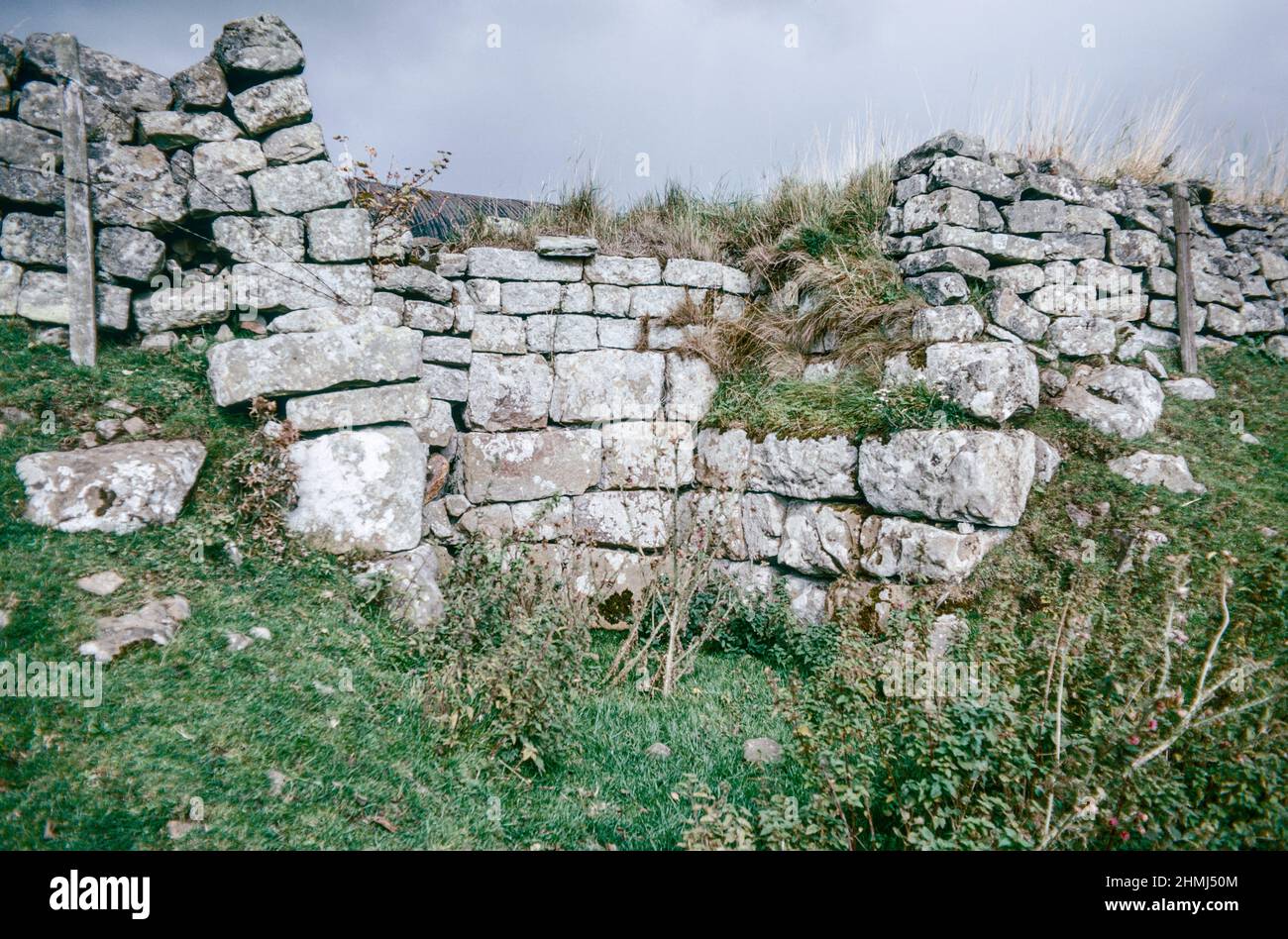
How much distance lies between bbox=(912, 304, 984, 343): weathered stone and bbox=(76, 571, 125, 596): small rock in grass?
17.7 feet

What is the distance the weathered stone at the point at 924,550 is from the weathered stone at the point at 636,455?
186 centimetres

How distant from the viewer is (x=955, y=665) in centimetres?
382

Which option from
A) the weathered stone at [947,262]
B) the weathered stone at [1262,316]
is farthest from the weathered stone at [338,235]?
the weathered stone at [1262,316]

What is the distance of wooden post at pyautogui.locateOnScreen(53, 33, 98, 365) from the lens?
4480 millimetres

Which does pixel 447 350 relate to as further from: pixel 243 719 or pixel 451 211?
pixel 243 719

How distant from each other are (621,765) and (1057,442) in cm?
399

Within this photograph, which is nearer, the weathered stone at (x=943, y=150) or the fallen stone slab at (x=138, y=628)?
the fallen stone slab at (x=138, y=628)

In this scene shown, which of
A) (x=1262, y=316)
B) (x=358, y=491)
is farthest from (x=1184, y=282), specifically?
(x=358, y=491)

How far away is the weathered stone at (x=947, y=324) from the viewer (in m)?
5.17

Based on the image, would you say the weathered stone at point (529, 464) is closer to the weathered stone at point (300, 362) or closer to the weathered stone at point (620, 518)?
the weathered stone at point (620, 518)

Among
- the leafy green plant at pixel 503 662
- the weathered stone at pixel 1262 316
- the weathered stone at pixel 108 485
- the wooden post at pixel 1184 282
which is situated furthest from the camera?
the weathered stone at pixel 1262 316

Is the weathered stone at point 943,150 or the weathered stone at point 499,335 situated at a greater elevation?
the weathered stone at point 943,150

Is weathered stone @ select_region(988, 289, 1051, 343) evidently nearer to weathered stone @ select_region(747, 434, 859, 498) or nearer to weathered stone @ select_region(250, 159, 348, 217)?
weathered stone @ select_region(747, 434, 859, 498)

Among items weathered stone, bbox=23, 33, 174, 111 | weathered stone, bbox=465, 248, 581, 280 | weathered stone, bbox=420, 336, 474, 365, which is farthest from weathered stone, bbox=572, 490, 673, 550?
weathered stone, bbox=23, 33, 174, 111
